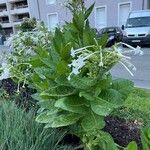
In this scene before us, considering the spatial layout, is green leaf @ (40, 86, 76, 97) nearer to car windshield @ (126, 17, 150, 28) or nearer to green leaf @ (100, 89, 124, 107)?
green leaf @ (100, 89, 124, 107)

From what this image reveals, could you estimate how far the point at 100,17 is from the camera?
27281 mm

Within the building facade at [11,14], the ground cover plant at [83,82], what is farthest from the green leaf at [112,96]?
the building facade at [11,14]

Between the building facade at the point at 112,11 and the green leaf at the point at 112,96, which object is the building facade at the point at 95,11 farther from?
the green leaf at the point at 112,96

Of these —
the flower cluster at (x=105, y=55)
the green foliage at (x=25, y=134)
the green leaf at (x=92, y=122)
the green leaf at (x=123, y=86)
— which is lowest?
the green foliage at (x=25, y=134)

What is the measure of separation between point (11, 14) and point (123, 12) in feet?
85.9

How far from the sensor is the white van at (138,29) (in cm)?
1644

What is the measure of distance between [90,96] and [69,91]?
0.55ft

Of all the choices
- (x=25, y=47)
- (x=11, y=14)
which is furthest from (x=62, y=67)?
(x=11, y=14)

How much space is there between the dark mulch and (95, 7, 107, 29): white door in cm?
2416

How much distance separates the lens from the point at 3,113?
273 cm

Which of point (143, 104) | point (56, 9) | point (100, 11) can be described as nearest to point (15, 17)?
point (56, 9)

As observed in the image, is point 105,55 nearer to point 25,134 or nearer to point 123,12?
point 25,134

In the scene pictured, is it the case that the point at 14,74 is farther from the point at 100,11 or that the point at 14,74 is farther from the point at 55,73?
the point at 100,11

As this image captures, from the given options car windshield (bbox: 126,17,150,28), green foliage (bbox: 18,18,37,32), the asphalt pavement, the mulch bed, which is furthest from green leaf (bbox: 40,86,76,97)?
car windshield (bbox: 126,17,150,28)
